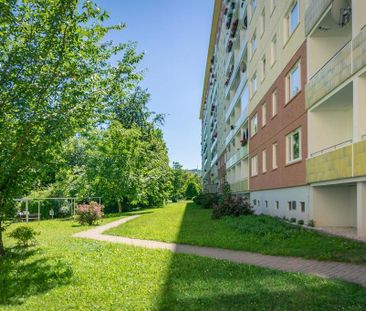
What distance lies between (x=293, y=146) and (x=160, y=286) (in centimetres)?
1206

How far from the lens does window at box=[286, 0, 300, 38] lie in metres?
16.5

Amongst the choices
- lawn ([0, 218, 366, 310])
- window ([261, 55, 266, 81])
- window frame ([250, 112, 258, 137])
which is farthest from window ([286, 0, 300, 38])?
lawn ([0, 218, 366, 310])

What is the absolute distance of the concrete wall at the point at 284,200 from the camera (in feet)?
48.7

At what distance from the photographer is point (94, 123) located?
34.1 feet

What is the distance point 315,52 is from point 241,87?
55.8 feet

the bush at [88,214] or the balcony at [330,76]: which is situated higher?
the balcony at [330,76]

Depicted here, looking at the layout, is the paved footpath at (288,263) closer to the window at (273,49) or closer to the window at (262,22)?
the window at (273,49)

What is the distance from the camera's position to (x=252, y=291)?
6.17 metres

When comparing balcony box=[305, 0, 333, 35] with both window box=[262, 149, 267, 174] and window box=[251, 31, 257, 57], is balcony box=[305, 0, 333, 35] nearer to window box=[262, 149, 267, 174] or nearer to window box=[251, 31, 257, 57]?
window box=[262, 149, 267, 174]

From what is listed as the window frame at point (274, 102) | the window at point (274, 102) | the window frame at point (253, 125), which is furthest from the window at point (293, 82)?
the window frame at point (253, 125)

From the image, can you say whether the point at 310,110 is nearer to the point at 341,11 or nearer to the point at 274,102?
the point at 341,11

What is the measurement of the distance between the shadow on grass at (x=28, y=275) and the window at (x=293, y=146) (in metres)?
10.8

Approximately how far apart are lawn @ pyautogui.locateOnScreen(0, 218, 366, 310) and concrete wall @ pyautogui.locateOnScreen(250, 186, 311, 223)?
23.6 feet

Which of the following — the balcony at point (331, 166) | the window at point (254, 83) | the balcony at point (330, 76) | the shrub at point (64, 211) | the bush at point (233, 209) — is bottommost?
the shrub at point (64, 211)
